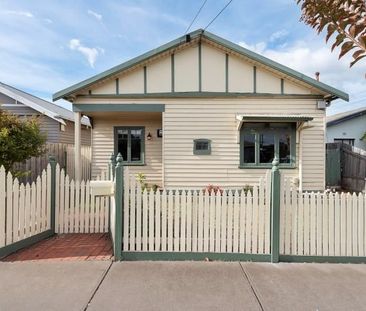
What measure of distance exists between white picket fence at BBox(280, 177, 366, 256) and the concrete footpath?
0.25 metres

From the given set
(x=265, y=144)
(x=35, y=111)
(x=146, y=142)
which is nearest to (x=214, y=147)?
(x=265, y=144)

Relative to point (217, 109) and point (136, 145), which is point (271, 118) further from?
point (136, 145)

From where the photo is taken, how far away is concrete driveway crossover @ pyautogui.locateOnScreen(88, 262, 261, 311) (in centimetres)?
344

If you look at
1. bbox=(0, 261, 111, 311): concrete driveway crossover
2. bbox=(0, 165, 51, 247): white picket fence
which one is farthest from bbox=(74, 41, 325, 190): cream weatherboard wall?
bbox=(0, 261, 111, 311): concrete driveway crossover

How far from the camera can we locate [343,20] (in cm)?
161

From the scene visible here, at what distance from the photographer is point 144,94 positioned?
9406 millimetres

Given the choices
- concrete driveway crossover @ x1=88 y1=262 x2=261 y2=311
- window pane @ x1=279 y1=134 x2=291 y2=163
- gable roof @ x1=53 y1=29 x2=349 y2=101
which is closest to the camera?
concrete driveway crossover @ x1=88 y1=262 x2=261 y2=311

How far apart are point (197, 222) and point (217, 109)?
5328 millimetres

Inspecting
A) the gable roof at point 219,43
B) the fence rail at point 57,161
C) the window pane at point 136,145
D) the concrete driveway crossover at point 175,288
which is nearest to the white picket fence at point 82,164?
the fence rail at point 57,161

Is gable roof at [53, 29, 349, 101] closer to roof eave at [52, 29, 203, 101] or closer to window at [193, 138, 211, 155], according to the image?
roof eave at [52, 29, 203, 101]

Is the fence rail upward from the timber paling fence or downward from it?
upward

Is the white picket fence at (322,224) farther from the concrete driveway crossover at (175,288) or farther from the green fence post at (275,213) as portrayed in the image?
the concrete driveway crossover at (175,288)

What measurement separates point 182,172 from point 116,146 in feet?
9.54

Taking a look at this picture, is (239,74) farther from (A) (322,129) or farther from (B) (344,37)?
(B) (344,37)
